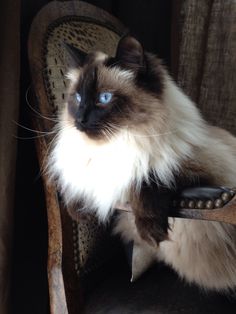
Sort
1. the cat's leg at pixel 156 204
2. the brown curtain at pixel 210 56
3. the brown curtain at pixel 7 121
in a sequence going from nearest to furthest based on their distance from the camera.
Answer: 1. the cat's leg at pixel 156 204
2. the brown curtain at pixel 7 121
3. the brown curtain at pixel 210 56

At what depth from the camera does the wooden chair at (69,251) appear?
1.04m

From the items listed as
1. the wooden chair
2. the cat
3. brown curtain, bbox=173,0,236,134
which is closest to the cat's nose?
the cat

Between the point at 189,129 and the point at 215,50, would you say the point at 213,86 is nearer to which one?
the point at 215,50

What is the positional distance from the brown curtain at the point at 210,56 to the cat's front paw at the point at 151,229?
976mm

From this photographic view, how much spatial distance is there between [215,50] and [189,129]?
89cm

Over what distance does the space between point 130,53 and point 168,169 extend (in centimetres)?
27

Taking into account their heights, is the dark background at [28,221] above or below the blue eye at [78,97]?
below

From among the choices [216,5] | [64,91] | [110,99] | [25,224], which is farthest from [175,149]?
[216,5]

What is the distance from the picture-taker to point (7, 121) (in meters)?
1.05

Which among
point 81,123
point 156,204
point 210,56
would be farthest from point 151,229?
point 210,56

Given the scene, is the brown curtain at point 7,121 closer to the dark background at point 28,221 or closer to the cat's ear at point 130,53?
the dark background at point 28,221

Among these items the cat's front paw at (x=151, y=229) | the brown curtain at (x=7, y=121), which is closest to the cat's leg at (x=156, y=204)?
the cat's front paw at (x=151, y=229)

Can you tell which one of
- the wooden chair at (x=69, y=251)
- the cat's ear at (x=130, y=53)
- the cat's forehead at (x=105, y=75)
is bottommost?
the wooden chair at (x=69, y=251)

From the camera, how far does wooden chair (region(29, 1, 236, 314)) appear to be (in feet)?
3.42
